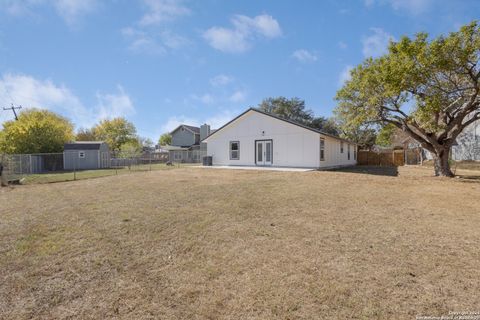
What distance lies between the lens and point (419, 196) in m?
8.20

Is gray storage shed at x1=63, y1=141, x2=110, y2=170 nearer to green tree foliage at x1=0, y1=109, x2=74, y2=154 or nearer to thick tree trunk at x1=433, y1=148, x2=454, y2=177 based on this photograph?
green tree foliage at x1=0, y1=109, x2=74, y2=154

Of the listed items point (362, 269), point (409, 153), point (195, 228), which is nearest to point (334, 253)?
point (362, 269)

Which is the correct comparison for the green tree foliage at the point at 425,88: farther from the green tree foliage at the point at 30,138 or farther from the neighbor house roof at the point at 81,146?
the green tree foliage at the point at 30,138

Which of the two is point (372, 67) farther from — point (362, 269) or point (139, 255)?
point (139, 255)

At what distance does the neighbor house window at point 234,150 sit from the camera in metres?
21.6

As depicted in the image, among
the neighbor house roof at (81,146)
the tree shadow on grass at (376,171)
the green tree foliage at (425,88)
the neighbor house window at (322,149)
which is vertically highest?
the green tree foliage at (425,88)

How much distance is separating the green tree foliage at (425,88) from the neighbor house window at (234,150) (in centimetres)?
892

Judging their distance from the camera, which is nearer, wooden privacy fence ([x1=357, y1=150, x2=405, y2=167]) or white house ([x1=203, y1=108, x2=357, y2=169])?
white house ([x1=203, y1=108, x2=357, y2=169])

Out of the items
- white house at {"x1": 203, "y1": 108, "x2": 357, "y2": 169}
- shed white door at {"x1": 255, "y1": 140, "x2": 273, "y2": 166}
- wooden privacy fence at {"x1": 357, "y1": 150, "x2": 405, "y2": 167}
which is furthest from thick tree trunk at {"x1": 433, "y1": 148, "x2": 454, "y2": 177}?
wooden privacy fence at {"x1": 357, "y1": 150, "x2": 405, "y2": 167}

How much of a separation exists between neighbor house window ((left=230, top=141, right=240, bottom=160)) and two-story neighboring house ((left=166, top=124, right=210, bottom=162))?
1727 cm

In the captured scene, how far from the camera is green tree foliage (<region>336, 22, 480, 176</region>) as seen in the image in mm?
10844

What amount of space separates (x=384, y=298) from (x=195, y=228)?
11.0ft

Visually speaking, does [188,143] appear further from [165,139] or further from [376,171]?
[376,171]

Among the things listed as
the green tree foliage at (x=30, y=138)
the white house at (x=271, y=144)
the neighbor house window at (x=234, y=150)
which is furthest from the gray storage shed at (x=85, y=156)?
the neighbor house window at (x=234, y=150)
